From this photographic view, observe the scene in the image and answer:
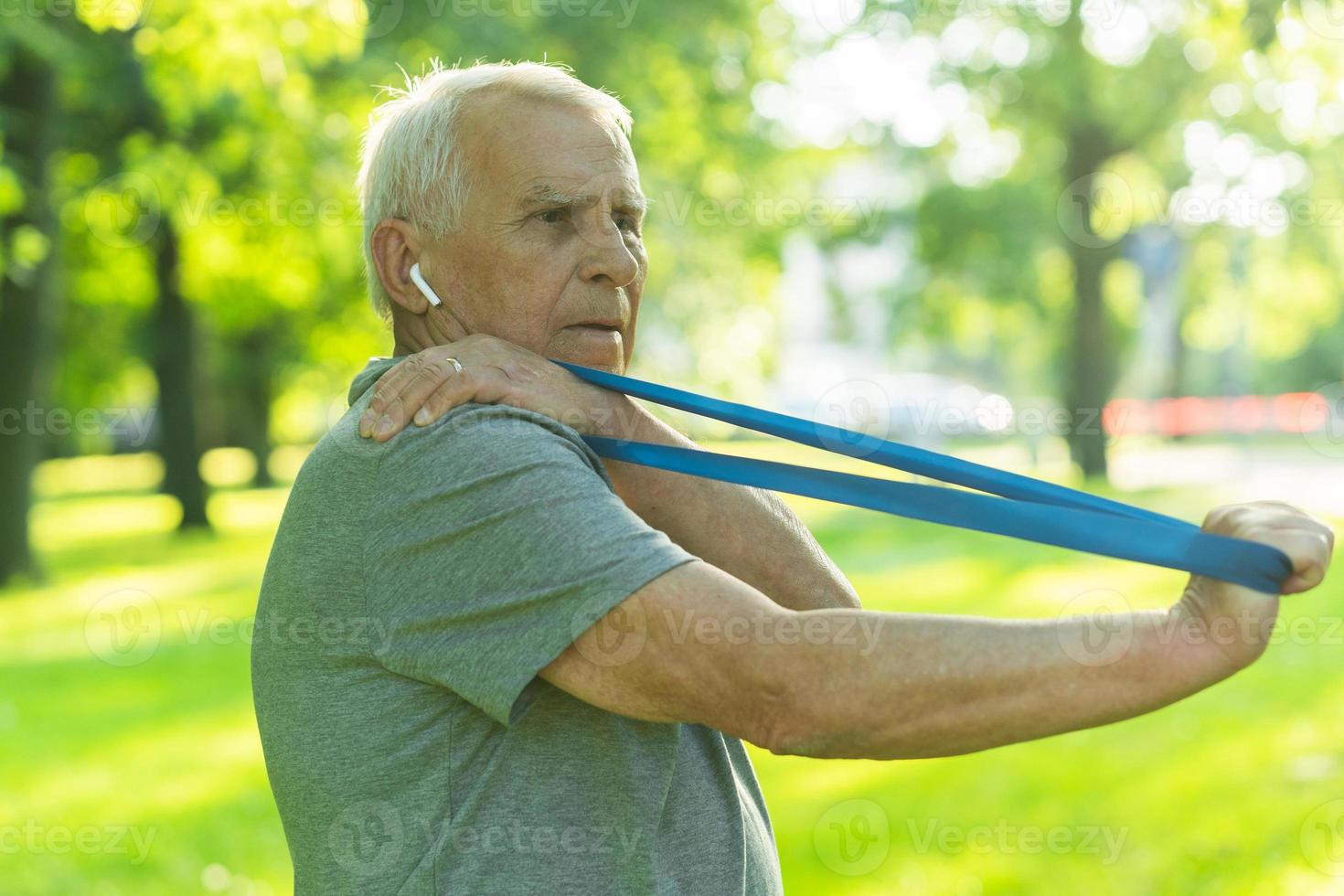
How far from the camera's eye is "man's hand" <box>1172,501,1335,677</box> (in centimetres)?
127

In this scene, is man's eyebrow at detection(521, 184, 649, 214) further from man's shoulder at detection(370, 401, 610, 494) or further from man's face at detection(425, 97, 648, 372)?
man's shoulder at detection(370, 401, 610, 494)

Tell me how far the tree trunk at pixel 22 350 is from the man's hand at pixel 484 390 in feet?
39.7

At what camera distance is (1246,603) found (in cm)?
127

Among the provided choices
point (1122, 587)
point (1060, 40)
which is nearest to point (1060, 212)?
point (1060, 40)

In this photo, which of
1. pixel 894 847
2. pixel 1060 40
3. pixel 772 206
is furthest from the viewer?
pixel 772 206

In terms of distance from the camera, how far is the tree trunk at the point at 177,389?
739 inches

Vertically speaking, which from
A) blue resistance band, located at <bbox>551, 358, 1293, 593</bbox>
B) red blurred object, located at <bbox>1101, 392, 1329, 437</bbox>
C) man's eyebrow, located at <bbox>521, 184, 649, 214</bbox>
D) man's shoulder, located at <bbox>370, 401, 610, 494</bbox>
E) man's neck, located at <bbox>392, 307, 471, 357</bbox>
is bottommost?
red blurred object, located at <bbox>1101, 392, 1329, 437</bbox>

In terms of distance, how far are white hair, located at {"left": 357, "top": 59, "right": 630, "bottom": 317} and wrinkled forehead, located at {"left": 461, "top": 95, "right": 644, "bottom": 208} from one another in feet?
0.06

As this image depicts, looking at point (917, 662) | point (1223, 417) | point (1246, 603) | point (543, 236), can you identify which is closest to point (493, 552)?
point (917, 662)

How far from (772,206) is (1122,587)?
923cm

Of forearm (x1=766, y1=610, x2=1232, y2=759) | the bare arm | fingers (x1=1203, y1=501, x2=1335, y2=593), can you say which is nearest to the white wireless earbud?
the bare arm

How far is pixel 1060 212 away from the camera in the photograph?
790 inches

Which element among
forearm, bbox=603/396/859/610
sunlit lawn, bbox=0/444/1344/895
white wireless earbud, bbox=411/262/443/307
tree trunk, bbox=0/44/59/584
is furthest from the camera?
tree trunk, bbox=0/44/59/584

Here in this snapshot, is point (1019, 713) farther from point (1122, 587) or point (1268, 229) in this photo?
point (1268, 229)
